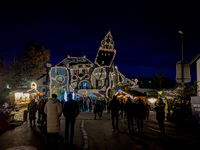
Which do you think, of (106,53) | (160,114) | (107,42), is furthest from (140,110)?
(107,42)

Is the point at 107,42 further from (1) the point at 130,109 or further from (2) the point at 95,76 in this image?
(1) the point at 130,109

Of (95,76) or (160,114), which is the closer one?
(160,114)

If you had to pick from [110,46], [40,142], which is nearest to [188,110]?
[40,142]

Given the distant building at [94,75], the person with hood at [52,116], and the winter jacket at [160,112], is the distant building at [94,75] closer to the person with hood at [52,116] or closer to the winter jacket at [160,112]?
the winter jacket at [160,112]

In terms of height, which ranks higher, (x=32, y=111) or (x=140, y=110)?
(x=140, y=110)

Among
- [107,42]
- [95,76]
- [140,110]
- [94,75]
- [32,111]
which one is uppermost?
[107,42]

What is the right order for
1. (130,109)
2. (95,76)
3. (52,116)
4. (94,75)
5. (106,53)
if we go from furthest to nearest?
(106,53)
(95,76)
(94,75)
(130,109)
(52,116)

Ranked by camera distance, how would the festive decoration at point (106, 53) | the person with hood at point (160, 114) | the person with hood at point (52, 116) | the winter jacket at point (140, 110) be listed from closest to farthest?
the person with hood at point (52, 116) < the winter jacket at point (140, 110) < the person with hood at point (160, 114) < the festive decoration at point (106, 53)

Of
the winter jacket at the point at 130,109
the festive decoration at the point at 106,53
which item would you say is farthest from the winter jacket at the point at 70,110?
the festive decoration at the point at 106,53

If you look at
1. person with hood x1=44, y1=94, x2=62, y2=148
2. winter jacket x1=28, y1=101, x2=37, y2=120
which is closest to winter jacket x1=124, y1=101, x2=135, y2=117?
person with hood x1=44, y1=94, x2=62, y2=148

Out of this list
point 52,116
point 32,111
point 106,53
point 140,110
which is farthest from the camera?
point 106,53

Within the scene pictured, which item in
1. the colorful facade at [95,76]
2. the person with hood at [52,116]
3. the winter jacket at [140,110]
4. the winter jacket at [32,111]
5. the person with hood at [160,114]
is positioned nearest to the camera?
the person with hood at [52,116]

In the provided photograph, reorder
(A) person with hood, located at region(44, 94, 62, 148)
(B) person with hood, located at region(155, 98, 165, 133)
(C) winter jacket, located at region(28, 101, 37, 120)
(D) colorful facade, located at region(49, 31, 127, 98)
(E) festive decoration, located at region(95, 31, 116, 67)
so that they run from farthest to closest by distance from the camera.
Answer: (E) festive decoration, located at region(95, 31, 116, 67), (D) colorful facade, located at region(49, 31, 127, 98), (C) winter jacket, located at region(28, 101, 37, 120), (B) person with hood, located at region(155, 98, 165, 133), (A) person with hood, located at region(44, 94, 62, 148)

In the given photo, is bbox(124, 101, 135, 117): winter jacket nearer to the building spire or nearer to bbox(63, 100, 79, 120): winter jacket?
bbox(63, 100, 79, 120): winter jacket
